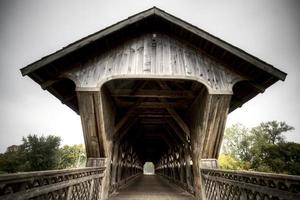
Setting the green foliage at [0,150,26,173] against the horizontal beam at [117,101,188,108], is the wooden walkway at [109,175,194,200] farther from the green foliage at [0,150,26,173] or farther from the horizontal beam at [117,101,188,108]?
the green foliage at [0,150,26,173]

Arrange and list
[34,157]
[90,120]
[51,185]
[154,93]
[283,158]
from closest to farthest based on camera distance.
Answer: [51,185] < [90,120] < [154,93] < [283,158] < [34,157]

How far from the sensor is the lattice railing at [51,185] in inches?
82.8

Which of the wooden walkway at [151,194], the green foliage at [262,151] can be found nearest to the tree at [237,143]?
the green foliage at [262,151]

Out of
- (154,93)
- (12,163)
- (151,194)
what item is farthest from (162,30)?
(12,163)

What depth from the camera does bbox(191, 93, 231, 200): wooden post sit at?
5891mm

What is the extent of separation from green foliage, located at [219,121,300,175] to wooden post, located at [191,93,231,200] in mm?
31495

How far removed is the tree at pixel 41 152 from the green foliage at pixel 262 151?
108 feet

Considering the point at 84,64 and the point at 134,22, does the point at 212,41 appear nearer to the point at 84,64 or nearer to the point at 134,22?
the point at 134,22

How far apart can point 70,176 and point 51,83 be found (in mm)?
3303

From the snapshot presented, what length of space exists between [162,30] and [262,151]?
37.4m

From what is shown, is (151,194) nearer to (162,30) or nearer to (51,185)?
(51,185)

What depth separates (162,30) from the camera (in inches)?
274

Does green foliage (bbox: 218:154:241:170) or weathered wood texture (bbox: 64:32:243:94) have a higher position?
weathered wood texture (bbox: 64:32:243:94)

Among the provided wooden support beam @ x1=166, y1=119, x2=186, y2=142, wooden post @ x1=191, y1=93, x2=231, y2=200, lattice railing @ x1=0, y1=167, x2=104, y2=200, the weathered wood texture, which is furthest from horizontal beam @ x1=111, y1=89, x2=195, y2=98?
lattice railing @ x1=0, y1=167, x2=104, y2=200
